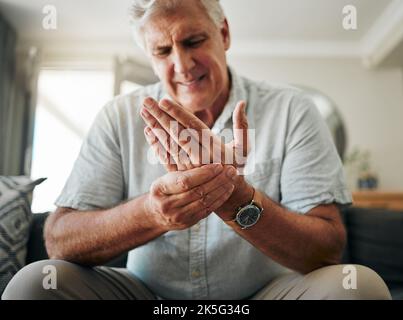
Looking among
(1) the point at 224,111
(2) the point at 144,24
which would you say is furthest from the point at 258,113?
(2) the point at 144,24

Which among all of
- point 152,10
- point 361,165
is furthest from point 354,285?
point 361,165

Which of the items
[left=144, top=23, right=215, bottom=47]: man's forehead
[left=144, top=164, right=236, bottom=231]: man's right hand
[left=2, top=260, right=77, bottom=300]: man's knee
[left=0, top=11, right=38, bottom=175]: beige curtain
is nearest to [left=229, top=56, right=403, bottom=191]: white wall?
[left=144, top=23, right=215, bottom=47]: man's forehead

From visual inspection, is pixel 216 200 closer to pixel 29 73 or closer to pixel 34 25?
pixel 34 25

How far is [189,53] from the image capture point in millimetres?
614

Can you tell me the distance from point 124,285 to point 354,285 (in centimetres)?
35

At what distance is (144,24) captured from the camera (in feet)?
2.04

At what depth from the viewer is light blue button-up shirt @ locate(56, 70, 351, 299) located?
589 millimetres

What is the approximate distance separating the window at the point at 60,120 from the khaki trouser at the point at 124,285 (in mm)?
154

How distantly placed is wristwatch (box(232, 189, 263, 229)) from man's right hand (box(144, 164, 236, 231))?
35 millimetres

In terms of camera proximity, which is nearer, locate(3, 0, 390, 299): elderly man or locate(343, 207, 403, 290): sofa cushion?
locate(3, 0, 390, 299): elderly man

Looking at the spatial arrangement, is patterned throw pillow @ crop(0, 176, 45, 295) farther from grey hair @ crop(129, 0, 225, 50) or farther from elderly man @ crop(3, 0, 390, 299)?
grey hair @ crop(129, 0, 225, 50)

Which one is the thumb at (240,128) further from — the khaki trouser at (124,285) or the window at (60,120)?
the window at (60,120)
